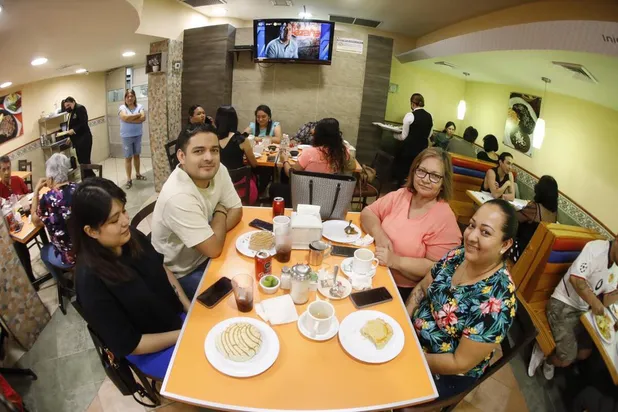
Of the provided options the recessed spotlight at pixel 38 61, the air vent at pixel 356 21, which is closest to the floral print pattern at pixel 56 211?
the recessed spotlight at pixel 38 61

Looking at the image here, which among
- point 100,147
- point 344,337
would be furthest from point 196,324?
point 100,147

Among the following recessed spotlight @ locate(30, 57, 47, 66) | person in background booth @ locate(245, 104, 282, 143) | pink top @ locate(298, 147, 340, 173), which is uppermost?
recessed spotlight @ locate(30, 57, 47, 66)

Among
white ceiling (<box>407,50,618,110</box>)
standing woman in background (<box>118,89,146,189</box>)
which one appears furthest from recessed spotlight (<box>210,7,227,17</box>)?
white ceiling (<box>407,50,618,110</box>)

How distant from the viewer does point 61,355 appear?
2.44 metres

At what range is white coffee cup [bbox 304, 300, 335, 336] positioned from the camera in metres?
1.42

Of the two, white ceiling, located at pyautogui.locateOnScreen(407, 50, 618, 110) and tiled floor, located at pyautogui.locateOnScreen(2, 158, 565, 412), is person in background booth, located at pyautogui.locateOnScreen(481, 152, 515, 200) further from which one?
tiled floor, located at pyautogui.locateOnScreen(2, 158, 565, 412)

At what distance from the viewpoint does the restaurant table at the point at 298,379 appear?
3.86ft

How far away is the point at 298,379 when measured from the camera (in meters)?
1.26

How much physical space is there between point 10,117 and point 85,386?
4684 mm

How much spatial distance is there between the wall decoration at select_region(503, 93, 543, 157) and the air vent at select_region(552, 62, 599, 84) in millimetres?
1755

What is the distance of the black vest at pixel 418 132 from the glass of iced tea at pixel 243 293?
176 inches

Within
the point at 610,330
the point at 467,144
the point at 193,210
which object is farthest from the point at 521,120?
the point at 193,210

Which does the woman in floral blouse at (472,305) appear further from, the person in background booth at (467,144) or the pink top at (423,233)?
the person in background booth at (467,144)

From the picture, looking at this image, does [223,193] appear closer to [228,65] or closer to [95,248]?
[95,248]
